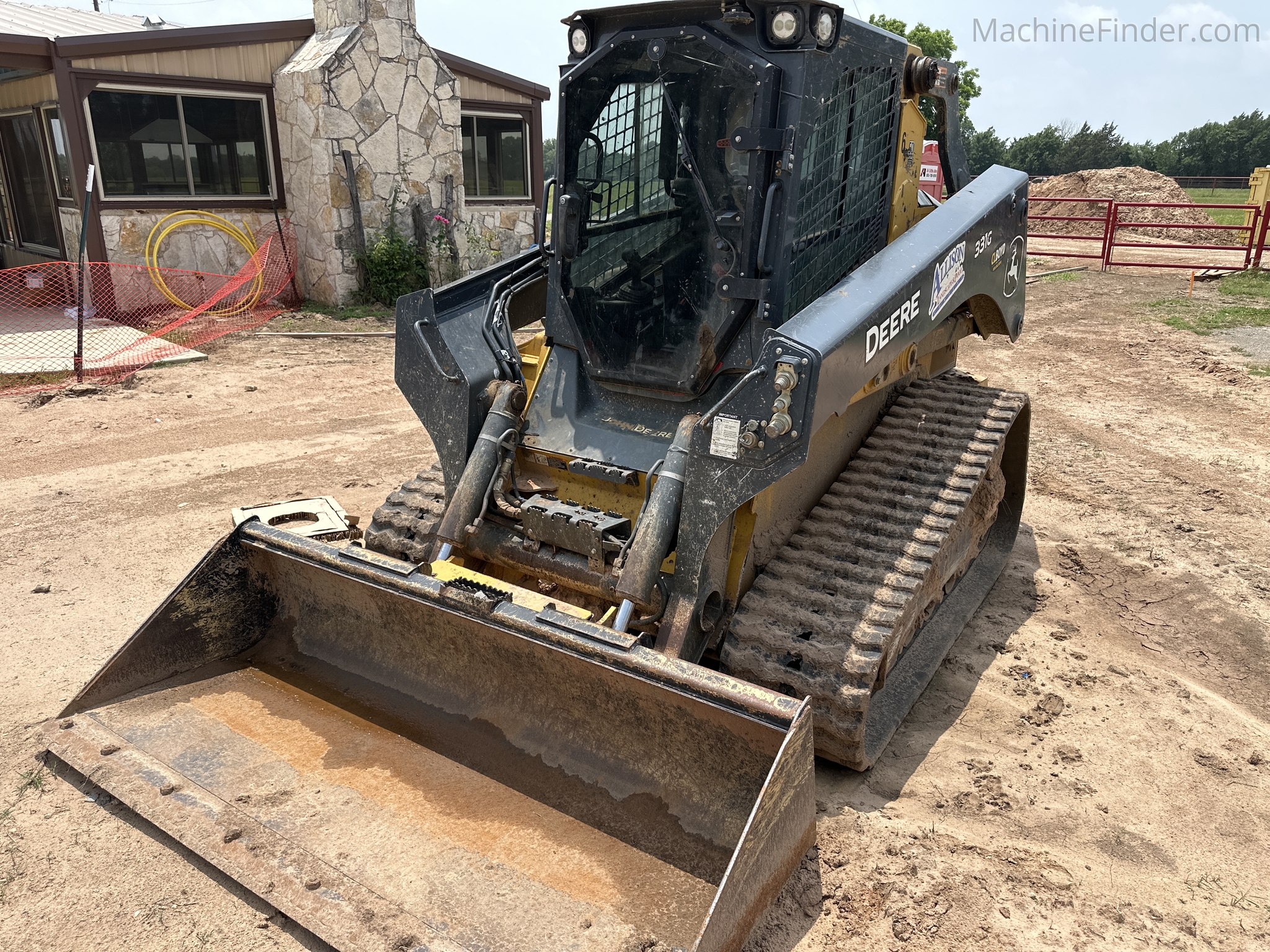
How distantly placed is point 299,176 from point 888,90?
32.9 feet

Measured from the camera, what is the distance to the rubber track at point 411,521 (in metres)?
4.00

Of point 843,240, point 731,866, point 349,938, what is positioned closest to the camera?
point 731,866

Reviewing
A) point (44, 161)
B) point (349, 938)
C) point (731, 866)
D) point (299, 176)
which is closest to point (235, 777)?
point (349, 938)

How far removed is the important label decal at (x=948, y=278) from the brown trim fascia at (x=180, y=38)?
10.8m

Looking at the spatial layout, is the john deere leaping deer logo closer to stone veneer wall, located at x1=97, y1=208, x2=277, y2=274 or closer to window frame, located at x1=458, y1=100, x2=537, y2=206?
stone veneer wall, located at x1=97, y1=208, x2=277, y2=274

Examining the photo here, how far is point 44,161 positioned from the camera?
12172mm

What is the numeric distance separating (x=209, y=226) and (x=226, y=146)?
1.28m

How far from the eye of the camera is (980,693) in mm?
3824

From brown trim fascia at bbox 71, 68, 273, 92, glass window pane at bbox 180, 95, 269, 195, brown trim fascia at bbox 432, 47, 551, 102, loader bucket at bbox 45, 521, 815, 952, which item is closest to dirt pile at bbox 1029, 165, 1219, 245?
brown trim fascia at bbox 432, 47, 551, 102

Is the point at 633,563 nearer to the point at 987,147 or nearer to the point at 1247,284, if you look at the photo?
the point at 1247,284

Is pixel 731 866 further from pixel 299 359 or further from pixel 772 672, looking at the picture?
pixel 299 359

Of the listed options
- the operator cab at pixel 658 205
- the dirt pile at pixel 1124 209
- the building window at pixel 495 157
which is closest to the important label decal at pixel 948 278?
the operator cab at pixel 658 205

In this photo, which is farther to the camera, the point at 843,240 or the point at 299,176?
the point at 299,176

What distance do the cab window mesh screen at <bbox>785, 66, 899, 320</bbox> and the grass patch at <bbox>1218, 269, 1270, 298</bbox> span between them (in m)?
11.2
